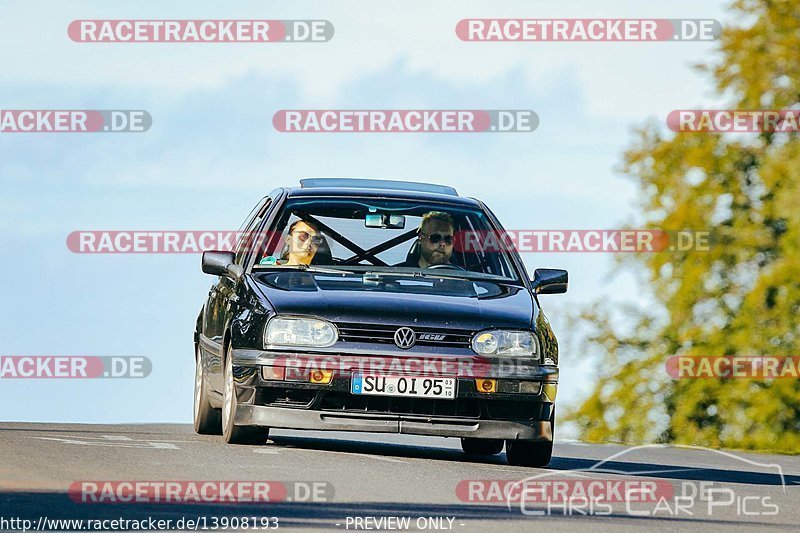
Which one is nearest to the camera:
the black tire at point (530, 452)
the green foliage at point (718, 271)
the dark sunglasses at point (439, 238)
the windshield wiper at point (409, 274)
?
the black tire at point (530, 452)

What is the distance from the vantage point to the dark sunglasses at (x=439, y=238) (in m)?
13.4

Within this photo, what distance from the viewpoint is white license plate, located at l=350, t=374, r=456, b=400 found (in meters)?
11.9

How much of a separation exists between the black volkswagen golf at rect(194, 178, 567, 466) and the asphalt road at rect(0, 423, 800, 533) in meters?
0.30

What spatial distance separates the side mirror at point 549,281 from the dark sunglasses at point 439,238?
0.67m

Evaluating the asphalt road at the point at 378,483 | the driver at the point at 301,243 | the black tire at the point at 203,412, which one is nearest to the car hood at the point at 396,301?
the driver at the point at 301,243

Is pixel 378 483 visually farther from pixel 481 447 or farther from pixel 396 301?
pixel 481 447

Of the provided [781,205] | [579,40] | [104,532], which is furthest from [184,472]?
[781,205]

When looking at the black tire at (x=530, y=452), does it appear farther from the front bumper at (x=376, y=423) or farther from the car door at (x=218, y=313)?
the car door at (x=218, y=313)

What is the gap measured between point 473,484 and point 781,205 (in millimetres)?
19776

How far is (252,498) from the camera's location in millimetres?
9430

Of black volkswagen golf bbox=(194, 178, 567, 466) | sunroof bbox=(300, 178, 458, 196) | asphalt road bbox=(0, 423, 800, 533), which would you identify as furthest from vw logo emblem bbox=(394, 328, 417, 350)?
sunroof bbox=(300, 178, 458, 196)

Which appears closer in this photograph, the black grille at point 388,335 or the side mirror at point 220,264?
the black grille at point 388,335

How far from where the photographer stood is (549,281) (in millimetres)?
13375

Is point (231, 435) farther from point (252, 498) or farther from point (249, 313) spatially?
point (252, 498)
